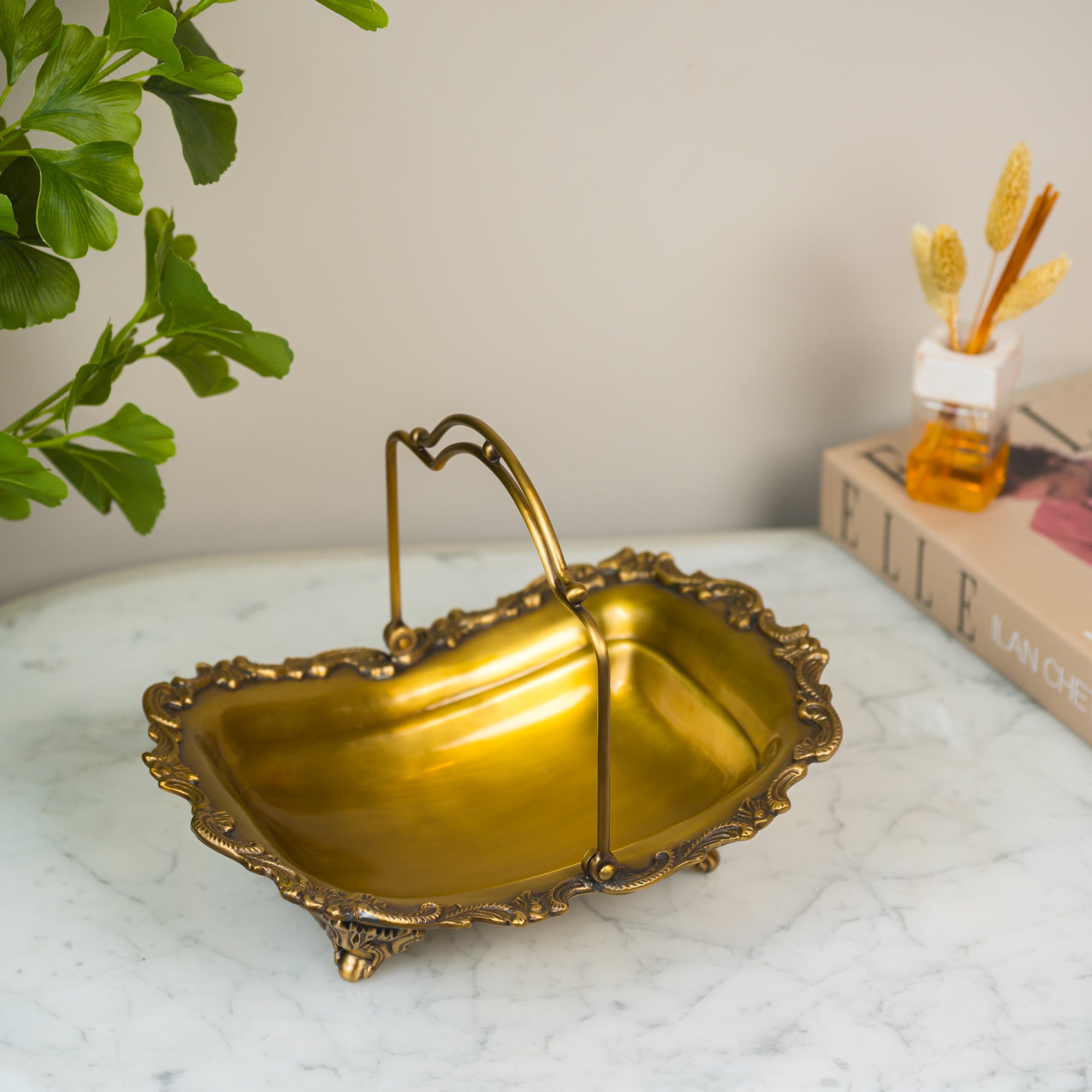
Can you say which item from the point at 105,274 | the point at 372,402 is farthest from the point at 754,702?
the point at 105,274

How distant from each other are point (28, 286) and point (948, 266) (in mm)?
687

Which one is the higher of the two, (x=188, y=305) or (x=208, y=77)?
(x=208, y=77)

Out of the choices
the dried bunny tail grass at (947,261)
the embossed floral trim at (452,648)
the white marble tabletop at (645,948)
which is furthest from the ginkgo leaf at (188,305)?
the dried bunny tail grass at (947,261)

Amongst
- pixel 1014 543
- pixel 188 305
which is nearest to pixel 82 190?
pixel 188 305

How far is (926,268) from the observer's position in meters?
0.99

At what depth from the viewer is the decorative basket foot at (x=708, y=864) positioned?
77cm

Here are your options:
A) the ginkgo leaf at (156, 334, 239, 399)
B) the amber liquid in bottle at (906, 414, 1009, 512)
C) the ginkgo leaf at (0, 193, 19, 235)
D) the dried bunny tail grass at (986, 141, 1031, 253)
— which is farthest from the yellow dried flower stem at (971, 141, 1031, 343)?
the ginkgo leaf at (0, 193, 19, 235)

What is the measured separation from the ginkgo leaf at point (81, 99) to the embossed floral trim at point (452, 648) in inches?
13.6

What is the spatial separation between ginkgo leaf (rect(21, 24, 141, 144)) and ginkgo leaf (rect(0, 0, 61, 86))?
0.03 m

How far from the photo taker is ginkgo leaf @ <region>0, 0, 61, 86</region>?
64 cm

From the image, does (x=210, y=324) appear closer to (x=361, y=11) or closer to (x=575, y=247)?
(x=361, y=11)

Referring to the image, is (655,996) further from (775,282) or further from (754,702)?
(775,282)

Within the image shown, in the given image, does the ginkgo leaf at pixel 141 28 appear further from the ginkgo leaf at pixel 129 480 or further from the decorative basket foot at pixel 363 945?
the decorative basket foot at pixel 363 945

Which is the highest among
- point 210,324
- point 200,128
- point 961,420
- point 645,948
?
point 200,128
